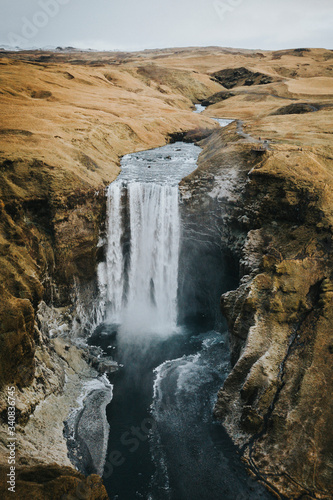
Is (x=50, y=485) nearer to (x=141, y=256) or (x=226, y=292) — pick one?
(x=226, y=292)

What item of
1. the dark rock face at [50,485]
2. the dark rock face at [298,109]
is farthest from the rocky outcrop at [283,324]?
the dark rock face at [298,109]

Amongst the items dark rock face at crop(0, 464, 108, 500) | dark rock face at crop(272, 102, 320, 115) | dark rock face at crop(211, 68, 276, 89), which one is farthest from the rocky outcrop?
dark rock face at crop(211, 68, 276, 89)

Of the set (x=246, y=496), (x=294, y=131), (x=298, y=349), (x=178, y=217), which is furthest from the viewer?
(x=294, y=131)

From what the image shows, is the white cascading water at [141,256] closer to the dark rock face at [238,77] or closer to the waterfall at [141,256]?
the waterfall at [141,256]

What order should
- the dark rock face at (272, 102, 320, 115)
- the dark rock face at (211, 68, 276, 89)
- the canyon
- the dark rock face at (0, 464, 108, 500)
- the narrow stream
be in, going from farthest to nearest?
the dark rock face at (211, 68, 276, 89) < the dark rock face at (272, 102, 320, 115) < the narrow stream < the canyon < the dark rock face at (0, 464, 108, 500)

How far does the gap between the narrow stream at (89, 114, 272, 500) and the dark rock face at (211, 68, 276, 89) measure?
46.6 meters

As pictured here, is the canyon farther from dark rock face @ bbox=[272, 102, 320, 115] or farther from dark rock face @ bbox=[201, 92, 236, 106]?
dark rock face @ bbox=[201, 92, 236, 106]

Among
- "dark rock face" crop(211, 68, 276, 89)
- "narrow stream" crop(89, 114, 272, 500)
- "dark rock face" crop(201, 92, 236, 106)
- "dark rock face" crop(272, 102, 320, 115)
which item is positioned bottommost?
"narrow stream" crop(89, 114, 272, 500)

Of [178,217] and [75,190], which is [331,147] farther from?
[75,190]

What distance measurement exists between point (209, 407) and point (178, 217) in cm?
1062

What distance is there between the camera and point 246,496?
9625mm

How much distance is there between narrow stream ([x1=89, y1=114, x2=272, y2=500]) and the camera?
10.4m

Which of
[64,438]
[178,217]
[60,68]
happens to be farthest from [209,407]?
[60,68]

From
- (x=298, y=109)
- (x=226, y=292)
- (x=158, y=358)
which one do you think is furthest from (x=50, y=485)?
(x=298, y=109)
